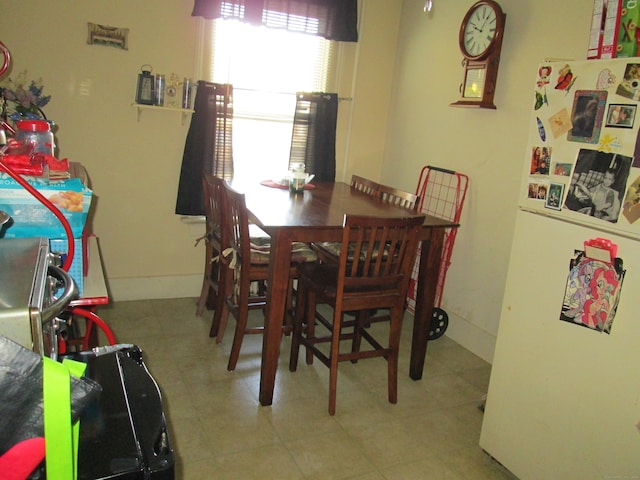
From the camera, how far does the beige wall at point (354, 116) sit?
2977mm

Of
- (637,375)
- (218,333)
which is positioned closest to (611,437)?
(637,375)

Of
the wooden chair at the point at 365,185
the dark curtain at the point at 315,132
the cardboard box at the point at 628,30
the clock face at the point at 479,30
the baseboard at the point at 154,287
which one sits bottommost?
the baseboard at the point at 154,287

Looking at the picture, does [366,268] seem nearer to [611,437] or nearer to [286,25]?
[611,437]

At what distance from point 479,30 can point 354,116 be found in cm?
117

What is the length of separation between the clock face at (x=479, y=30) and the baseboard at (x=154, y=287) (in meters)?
2.43

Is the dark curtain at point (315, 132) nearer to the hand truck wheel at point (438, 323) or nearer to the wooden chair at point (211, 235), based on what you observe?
the wooden chair at point (211, 235)

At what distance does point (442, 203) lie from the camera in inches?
139

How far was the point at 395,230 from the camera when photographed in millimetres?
2338

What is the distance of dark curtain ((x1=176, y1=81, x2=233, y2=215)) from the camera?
11.3 feet

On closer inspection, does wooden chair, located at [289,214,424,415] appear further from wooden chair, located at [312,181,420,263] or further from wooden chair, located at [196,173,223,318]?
wooden chair, located at [196,173,223,318]

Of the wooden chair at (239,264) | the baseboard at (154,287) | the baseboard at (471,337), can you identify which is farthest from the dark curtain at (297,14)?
the baseboard at (471,337)

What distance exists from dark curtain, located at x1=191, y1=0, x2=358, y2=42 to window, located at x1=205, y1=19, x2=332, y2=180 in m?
0.07

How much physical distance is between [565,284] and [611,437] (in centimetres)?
49

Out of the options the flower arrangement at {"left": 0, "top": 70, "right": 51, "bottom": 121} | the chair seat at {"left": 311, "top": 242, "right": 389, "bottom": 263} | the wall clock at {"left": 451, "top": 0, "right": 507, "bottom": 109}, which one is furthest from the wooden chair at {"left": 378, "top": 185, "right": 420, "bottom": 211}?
the flower arrangement at {"left": 0, "top": 70, "right": 51, "bottom": 121}
